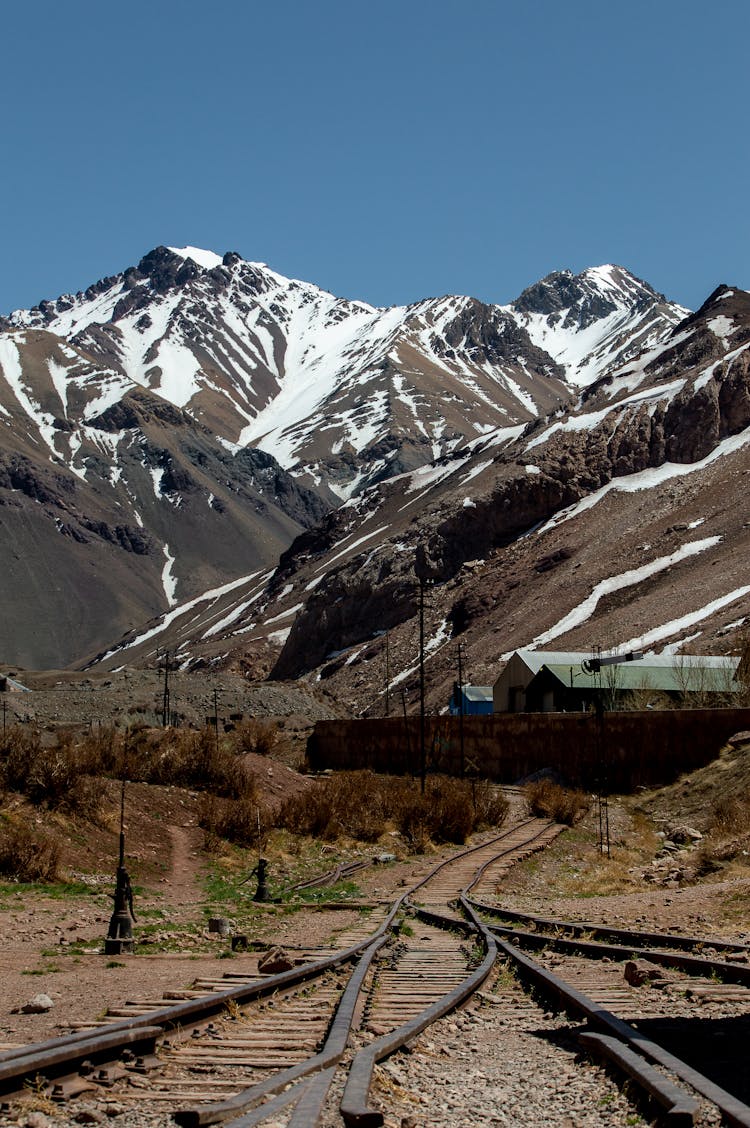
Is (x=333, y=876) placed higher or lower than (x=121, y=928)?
lower

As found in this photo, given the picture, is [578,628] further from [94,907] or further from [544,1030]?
[544,1030]

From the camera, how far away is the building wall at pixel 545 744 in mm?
34719

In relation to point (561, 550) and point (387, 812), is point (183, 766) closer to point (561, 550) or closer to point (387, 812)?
point (387, 812)

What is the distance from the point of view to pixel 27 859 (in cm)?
1791

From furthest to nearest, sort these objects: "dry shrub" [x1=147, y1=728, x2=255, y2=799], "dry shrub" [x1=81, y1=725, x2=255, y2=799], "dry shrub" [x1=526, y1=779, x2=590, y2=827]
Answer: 1. "dry shrub" [x1=526, y1=779, x2=590, y2=827]
2. "dry shrub" [x1=147, y1=728, x2=255, y2=799]
3. "dry shrub" [x1=81, y1=725, x2=255, y2=799]

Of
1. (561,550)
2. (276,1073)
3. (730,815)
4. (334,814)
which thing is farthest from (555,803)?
(561,550)

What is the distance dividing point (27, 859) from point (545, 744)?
24138mm

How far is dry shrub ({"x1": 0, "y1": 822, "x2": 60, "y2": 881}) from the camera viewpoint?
1777cm

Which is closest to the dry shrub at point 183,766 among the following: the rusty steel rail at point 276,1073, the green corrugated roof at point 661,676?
the rusty steel rail at point 276,1073

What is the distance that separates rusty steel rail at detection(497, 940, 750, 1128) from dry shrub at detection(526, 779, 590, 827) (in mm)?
20674

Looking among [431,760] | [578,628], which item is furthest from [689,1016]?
[578,628]

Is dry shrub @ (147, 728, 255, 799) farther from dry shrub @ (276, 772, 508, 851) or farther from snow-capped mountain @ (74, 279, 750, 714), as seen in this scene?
snow-capped mountain @ (74, 279, 750, 714)

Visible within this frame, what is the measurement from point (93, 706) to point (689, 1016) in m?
56.7

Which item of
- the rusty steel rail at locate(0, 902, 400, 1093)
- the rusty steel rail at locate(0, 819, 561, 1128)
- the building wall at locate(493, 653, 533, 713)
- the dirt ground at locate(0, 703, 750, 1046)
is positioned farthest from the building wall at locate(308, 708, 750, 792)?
the rusty steel rail at locate(0, 902, 400, 1093)
